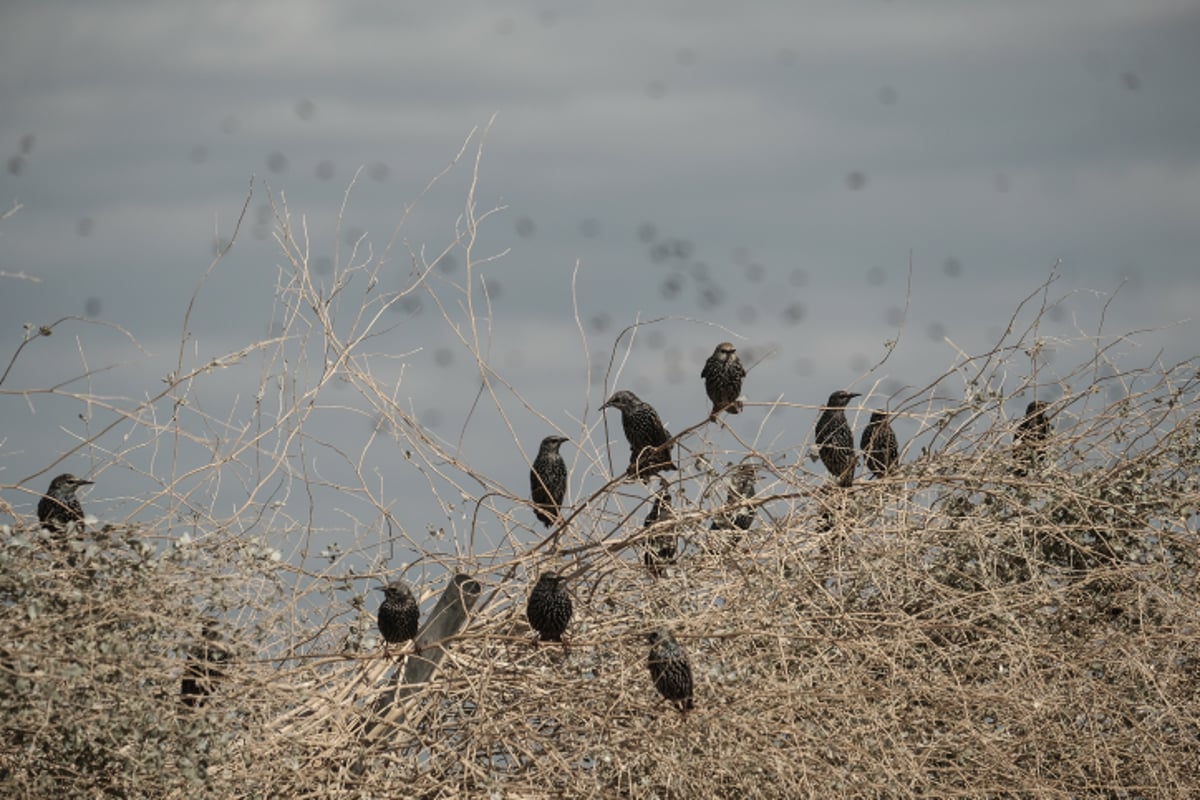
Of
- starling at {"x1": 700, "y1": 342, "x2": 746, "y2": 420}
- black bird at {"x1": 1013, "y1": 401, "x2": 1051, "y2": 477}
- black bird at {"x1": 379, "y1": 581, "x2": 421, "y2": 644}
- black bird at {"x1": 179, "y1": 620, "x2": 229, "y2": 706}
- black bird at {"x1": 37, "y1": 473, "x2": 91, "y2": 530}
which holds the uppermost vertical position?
black bird at {"x1": 1013, "y1": 401, "x2": 1051, "y2": 477}

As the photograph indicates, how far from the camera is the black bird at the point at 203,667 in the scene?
20.2 feet

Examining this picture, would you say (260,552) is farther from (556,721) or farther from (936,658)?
(936,658)

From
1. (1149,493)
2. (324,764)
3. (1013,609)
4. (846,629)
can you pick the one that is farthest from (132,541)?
(1149,493)

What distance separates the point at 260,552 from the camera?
22.1 ft

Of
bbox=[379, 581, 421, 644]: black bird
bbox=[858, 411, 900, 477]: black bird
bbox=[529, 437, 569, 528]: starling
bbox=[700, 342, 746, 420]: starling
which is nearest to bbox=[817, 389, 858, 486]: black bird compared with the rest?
bbox=[858, 411, 900, 477]: black bird

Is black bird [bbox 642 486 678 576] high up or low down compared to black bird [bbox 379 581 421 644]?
up

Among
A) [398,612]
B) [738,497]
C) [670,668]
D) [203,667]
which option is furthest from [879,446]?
[203,667]

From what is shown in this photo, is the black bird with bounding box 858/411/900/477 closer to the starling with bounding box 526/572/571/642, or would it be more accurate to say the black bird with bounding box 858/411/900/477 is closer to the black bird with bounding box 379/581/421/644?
the starling with bounding box 526/572/571/642

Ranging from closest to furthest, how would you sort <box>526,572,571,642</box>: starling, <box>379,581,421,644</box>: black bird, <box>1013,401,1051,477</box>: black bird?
<box>526,572,571,642</box>: starling, <box>379,581,421,644</box>: black bird, <box>1013,401,1051,477</box>: black bird

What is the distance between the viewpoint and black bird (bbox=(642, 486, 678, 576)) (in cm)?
705

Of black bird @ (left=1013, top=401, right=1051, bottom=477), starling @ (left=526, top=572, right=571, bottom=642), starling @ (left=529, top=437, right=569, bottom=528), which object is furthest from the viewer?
black bird @ (left=1013, top=401, right=1051, bottom=477)

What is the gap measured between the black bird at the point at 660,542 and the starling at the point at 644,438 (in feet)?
0.44

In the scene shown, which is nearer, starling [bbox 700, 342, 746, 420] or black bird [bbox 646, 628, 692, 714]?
black bird [bbox 646, 628, 692, 714]

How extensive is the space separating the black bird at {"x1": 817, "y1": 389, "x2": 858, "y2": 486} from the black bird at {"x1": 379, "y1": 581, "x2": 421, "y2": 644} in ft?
8.68
